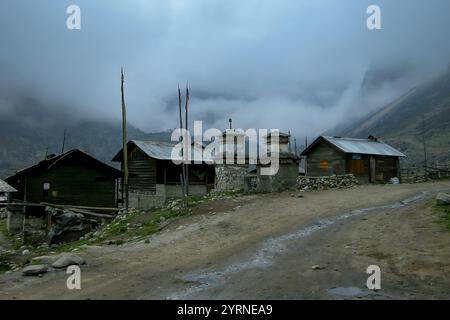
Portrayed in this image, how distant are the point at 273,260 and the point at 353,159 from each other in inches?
1141

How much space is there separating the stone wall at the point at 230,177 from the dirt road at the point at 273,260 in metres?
12.7

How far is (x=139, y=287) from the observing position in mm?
8141

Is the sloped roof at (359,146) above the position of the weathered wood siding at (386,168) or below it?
above

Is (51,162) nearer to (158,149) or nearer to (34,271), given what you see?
(158,149)

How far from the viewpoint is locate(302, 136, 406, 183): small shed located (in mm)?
36731

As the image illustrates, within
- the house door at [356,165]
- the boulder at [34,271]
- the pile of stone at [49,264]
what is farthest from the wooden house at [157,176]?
the boulder at [34,271]

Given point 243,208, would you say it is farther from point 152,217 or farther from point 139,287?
point 139,287

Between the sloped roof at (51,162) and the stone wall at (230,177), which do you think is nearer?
the stone wall at (230,177)

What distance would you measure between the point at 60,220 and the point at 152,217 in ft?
39.0

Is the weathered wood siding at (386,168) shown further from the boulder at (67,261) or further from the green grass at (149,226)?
the boulder at (67,261)

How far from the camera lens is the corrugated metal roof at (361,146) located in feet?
122

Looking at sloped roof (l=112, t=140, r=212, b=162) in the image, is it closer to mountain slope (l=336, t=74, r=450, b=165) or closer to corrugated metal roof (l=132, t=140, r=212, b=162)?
corrugated metal roof (l=132, t=140, r=212, b=162)

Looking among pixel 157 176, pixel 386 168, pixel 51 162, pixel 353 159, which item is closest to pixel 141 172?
pixel 157 176
